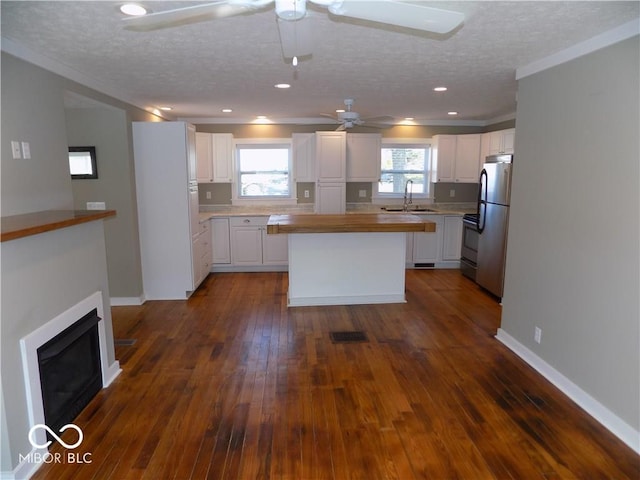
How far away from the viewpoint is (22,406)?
202 cm

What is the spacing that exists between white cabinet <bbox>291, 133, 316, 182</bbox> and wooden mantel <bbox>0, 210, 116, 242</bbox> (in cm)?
365

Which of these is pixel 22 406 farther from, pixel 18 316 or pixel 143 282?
pixel 143 282

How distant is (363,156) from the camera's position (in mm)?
6184

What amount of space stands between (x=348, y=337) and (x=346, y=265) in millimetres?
1080

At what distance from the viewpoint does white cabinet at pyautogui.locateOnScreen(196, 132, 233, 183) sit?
602 centimetres

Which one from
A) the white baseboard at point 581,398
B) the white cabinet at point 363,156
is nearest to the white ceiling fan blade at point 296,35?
the white baseboard at point 581,398

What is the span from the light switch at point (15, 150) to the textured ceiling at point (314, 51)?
60cm

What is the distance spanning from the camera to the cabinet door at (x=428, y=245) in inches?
242

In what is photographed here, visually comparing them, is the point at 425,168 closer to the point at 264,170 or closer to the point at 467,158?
the point at 467,158

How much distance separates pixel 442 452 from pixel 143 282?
3.85 m

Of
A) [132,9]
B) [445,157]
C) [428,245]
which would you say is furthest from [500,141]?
[132,9]

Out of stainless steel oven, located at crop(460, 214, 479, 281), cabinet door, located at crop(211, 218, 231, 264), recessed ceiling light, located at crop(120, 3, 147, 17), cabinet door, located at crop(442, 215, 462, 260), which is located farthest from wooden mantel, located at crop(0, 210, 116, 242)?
cabinet door, located at crop(442, 215, 462, 260)

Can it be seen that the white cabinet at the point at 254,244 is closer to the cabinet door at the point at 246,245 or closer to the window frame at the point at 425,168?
the cabinet door at the point at 246,245

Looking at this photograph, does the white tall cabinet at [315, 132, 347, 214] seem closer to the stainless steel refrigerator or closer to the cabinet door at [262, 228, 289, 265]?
the cabinet door at [262, 228, 289, 265]
